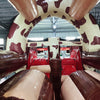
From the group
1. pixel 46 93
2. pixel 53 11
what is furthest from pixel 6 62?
pixel 53 11

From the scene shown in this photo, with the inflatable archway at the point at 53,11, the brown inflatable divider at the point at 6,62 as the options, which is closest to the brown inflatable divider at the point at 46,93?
the brown inflatable divider at the point at 6,62

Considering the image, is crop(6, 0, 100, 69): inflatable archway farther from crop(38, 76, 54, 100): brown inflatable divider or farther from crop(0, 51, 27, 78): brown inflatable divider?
crop(38, 76, 54, 100): brown inflatable divider

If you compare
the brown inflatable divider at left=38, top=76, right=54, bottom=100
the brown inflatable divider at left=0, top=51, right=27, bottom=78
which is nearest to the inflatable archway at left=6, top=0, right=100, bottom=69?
the brown inflatable divider at left=0, top=51, right=27, bottom=78

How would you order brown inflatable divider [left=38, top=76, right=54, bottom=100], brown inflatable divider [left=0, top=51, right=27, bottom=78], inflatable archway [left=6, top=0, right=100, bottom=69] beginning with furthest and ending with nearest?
1. inflatable archway [left=6, top=0, right=100, bottom=69]
2. brown inflatable divider [left=0, top=51, right=27, bottom=78]
3. brown inflatable divider [left=38, top=76, right=54, bottom=100]

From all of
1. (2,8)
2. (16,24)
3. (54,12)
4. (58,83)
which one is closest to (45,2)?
(54,12)

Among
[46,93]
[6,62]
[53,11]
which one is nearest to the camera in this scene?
[46,93]

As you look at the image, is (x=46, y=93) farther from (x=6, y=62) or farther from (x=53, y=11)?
(x=53, y=11)

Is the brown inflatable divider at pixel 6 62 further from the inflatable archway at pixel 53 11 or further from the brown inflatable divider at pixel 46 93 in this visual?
the inflatable archway at pixel 53 11

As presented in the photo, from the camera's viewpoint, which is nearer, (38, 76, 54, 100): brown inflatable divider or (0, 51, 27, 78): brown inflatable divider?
(38, 76, 54, 100): brown inflatable divider

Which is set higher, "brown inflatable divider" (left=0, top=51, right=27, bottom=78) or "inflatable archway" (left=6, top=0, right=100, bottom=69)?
"inflatable archway" (left=6, top=0, right=100, bottom=69)

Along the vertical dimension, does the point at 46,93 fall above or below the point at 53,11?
below

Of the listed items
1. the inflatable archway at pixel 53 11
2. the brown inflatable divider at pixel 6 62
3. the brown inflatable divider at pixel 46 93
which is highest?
the inflatable archway at pixel 53 11

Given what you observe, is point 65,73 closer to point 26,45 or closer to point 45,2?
point 26,45

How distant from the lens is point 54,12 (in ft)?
3.83
